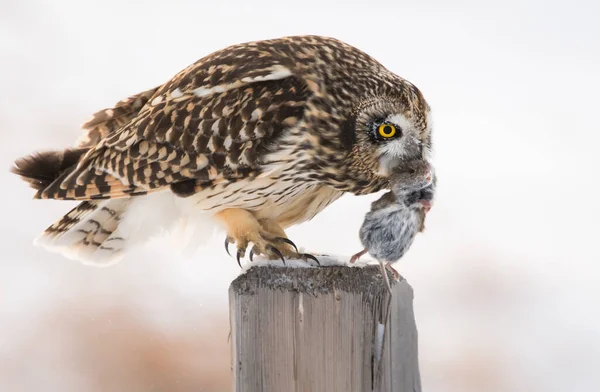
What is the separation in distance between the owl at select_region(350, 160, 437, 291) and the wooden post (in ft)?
0.45

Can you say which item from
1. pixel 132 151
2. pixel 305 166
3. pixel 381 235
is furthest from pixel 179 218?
pixel 381 235

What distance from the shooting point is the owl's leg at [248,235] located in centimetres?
302

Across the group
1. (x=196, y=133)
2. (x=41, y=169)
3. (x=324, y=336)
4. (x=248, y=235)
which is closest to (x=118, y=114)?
(x=41, y=169)

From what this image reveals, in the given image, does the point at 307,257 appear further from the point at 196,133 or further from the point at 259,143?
the point at 196,133

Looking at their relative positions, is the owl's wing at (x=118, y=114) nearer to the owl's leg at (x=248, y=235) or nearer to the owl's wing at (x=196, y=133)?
the owl's wing at (x=196, y=133)

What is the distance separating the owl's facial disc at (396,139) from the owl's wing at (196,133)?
0.30 m

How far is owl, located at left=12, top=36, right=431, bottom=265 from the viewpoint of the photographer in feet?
9.36

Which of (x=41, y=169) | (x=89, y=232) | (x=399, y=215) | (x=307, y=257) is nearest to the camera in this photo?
(x=399, y=215)

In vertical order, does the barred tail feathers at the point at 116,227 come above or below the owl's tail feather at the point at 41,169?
below

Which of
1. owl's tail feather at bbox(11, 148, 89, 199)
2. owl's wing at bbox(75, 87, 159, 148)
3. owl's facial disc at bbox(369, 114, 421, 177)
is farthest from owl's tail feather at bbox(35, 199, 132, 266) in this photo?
owl's facial disc at bbox(369, 114, 421, 177)

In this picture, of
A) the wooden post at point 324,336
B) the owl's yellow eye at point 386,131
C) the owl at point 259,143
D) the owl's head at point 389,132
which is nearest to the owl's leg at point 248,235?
the owl at point 259,143

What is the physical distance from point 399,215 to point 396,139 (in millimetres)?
418

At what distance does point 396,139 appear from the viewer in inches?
109

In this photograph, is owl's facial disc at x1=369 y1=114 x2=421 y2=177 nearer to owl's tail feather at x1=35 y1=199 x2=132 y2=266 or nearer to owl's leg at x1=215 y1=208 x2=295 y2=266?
owl's leg at x1=215 y1=208 x2=295 y2=266
